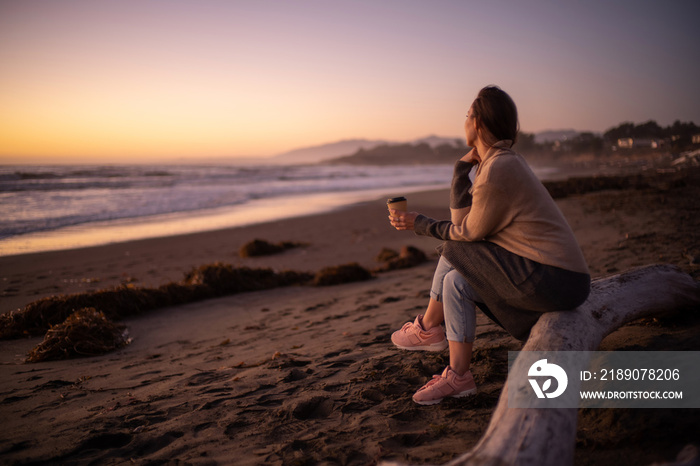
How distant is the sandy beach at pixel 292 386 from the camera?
213 cm

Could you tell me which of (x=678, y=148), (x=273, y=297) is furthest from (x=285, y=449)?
(x=678, y=148)

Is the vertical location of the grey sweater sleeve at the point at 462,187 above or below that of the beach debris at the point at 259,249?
above

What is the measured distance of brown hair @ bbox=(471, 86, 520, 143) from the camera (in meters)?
2.29

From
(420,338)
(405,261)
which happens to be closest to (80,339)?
(420,338)

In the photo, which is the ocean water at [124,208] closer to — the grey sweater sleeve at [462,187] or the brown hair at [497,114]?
the grey sweater sleeve at [462,187]

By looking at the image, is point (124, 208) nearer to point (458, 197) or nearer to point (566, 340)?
point (458, 197)

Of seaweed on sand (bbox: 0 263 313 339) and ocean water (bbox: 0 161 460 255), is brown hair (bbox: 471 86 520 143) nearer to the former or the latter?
seaweed on sand (bbox: 0 263 313 339)

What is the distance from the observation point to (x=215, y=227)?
11.7m

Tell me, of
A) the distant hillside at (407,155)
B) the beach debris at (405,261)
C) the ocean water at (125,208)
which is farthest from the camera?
the distant hillside at (407,155)

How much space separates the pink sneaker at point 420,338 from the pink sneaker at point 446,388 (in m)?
0.33

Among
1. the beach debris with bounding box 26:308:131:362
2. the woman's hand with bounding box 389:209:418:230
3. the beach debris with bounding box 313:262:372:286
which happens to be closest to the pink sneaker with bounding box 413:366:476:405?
the woman's hand with bounding box 389:209:418:230

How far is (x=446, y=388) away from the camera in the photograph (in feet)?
8.16

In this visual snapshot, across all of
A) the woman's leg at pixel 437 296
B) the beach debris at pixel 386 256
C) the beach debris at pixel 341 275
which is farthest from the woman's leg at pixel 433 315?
the beach debris at pixel 386 256

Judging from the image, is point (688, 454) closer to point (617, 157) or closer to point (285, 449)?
point (285, 449)
